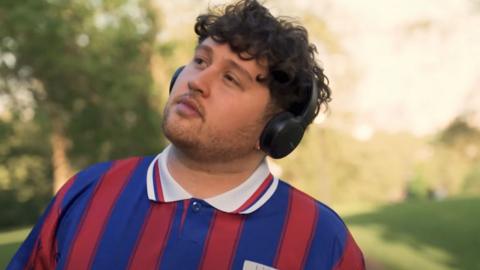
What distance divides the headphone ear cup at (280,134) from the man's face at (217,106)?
0.03m

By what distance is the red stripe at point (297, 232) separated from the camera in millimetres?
1597

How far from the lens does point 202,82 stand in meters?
1.62

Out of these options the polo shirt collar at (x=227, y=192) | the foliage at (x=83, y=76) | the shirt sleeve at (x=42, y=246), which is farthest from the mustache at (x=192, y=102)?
the foliage at (x=83, y=76)

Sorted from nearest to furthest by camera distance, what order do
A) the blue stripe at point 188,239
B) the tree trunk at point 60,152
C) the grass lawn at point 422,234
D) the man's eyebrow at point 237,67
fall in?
the blue stripe at point 188,239, the man's eyebrow at point 237,67, the grass lawn at point 422,234, the tree trunk at point 60,152

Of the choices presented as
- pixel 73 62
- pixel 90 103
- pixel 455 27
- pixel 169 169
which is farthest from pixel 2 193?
pixel 169 169

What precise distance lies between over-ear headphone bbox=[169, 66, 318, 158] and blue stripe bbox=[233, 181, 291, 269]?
0.15 metres

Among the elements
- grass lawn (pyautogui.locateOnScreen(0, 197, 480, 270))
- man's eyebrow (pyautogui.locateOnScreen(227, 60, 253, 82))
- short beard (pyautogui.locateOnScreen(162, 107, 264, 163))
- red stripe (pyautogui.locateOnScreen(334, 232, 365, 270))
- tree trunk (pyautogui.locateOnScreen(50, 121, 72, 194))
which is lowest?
red stripe (pyautogui.locateOnScreen(334, 232, 365, 270))

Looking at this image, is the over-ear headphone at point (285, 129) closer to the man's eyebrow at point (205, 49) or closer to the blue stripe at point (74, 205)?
the man's eyebrow at point (205, 49)

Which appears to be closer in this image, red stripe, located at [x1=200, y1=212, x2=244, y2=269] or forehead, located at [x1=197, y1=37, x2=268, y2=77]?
red stripe, located at [x1=200, y1=212, x2=244, y2=269]

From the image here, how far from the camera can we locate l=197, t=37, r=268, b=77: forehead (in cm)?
166

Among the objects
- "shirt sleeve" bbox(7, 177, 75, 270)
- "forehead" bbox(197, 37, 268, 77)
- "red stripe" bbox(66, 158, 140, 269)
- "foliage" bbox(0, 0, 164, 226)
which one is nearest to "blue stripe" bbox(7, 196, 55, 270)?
"shirt sleeve" bbox(7, 177, 75, 270)

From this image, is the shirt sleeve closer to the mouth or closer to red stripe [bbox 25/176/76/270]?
red stripe [bbox 25/176/76/270]

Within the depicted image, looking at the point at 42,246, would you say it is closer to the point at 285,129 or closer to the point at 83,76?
the point at 285,129

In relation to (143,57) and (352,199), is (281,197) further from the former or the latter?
(352,199)
